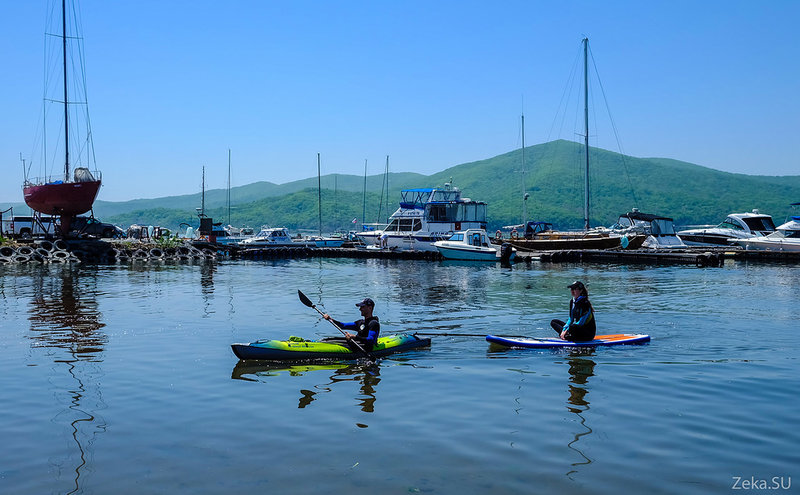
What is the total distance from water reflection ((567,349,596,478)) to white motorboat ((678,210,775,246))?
55.3 m

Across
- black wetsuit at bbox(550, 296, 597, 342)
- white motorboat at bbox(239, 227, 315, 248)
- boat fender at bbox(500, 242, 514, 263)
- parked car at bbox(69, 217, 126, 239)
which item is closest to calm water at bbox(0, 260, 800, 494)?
black wetsuit at bbox(550, 296, 597, 342)

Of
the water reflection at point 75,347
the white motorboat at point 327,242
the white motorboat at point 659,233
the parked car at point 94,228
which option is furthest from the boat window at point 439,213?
the water reflection at point 75,347

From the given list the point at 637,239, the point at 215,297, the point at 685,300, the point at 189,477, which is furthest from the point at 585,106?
the point at 189,477

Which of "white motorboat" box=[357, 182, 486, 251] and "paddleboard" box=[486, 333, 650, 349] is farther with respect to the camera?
"white motorboat" box=[357, 182, 486, 251]

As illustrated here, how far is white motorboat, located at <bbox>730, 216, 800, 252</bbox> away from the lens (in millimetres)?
51906

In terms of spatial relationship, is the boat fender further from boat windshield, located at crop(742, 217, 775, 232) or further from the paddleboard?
the paddleboard

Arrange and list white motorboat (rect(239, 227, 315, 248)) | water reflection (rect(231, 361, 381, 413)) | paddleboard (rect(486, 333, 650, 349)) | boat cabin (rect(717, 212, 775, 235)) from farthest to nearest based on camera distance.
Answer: white motorboat (rect(239, 227, 315, 248)) < boat cabin (rect(717, 212, 775, 235)) < paddleboard (rect(486, 333, 650, 349)) < water reflection (rect(231, 361, 381, 413))

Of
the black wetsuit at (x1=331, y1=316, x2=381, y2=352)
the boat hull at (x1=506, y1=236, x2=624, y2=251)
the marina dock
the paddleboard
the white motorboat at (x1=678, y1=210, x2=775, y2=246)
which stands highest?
the white motorboat at (x1=678, y1=210, x2=775, y2=246)

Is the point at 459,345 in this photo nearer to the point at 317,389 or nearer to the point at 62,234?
the point at 317,389

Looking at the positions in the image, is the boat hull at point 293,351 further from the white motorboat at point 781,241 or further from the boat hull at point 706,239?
the boat hull at point 706,239

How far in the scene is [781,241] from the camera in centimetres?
5259

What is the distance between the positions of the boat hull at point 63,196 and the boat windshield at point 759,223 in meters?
59.2

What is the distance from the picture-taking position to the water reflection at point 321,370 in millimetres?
12352

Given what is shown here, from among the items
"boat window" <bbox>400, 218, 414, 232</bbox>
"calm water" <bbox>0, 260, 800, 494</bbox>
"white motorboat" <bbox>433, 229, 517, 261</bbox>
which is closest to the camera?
"calm water" <bbox>0, 260, 800, 494</bbox>
